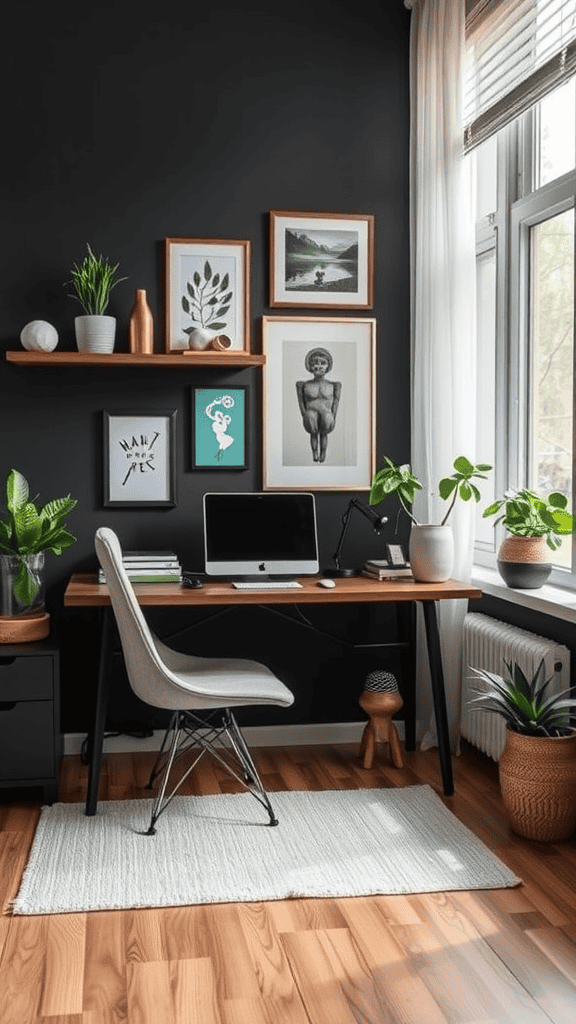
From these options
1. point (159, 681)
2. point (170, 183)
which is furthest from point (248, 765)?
point (170, 183)

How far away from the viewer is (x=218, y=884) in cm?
274

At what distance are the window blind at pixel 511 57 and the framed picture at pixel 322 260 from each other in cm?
57

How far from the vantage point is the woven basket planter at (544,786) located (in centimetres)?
297

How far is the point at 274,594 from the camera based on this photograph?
343cm

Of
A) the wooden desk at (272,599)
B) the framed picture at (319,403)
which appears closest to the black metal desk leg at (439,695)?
the wooden desk at (272,599)

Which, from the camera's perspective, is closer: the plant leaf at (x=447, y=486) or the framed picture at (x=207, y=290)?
the plant leaf at (x=447, y=486)

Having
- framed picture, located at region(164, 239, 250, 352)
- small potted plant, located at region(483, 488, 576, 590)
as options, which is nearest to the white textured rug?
small potted plant, located at region(483, 488, 576, 590)

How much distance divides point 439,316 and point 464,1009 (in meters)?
2.56

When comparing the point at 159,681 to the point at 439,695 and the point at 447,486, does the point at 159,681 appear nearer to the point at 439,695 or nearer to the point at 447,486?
the point at 439,695

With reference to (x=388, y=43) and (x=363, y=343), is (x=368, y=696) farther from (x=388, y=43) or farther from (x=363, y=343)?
(x=388, y=43)

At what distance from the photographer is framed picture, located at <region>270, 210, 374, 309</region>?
4.04 metres

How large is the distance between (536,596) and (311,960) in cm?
150

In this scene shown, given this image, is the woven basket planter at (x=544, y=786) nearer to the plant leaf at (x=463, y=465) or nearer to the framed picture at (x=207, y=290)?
the plant leaf at (x=463, y=465)

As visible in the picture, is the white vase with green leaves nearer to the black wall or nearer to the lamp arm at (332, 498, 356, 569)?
the black wall
